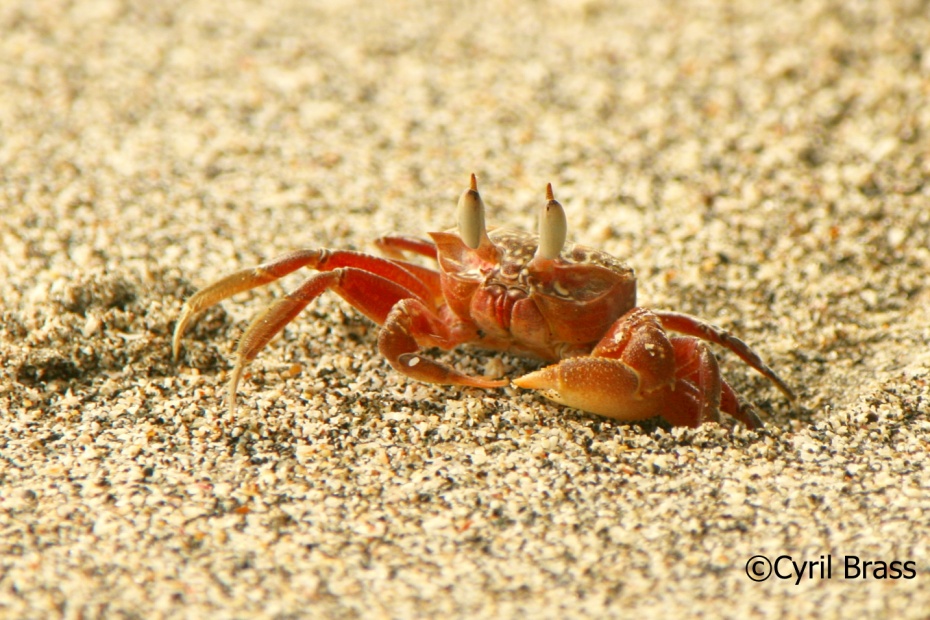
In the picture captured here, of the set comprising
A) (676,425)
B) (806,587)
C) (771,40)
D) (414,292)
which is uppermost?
(771,40)

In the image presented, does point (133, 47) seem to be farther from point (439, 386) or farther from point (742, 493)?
point (742, 493)

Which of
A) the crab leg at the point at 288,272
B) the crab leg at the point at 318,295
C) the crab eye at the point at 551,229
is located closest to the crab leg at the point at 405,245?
the crab leg at the point at 288,272

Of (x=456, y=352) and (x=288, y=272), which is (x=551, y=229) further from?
(x=288, y=272)

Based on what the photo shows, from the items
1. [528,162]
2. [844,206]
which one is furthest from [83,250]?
[844,206]

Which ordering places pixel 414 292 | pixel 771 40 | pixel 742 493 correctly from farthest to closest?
pixel 771 40
pixel 414 292
pixel 742 493

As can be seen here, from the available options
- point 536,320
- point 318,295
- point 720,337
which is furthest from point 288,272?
point 720,337

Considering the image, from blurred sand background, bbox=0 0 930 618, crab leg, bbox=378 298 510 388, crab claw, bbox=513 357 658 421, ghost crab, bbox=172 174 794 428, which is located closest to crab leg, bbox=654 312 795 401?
ghost crab, bbox=172 174 794 428
